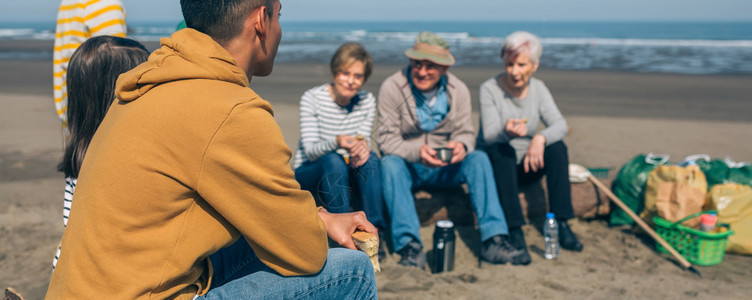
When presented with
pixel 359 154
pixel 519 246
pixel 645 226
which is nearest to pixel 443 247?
pixel 519 246

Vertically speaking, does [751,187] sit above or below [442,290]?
above

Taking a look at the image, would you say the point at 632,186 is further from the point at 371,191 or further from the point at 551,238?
the point at 371,191

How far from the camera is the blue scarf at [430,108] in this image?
4.33 meters

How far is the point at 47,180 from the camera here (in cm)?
553

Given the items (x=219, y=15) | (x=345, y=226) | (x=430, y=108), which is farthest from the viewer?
(x=430, y=108)

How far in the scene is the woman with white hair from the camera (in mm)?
4113

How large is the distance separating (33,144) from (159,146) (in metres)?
6.72

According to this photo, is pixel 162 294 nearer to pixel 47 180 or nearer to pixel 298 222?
pixel 298 222

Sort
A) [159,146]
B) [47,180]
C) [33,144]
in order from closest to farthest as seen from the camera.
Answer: [159,146] → [47,180] → [33,144]

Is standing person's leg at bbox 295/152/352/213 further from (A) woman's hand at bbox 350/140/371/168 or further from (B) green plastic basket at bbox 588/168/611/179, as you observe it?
(B) green plastic basket at bbox 588/168/611/179

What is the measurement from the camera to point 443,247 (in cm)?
374

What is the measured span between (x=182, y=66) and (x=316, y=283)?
2.56 feet

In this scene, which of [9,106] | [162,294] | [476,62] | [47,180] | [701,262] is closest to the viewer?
[162,294]

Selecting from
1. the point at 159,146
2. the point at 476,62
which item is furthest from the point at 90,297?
the point at 476,62
